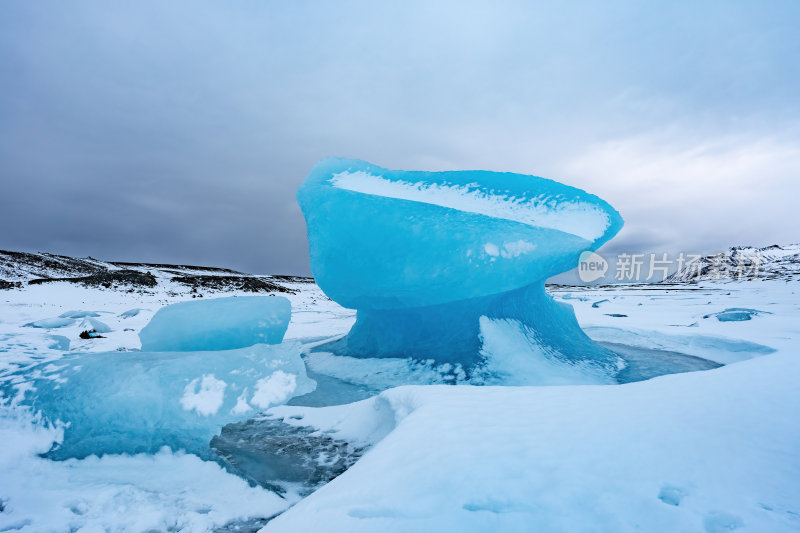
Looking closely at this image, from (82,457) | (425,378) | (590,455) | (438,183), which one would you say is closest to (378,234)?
(438,183)

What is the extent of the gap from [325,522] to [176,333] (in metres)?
4.00

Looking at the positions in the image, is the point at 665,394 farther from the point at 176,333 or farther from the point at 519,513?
the point at 176,333

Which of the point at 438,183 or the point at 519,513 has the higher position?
the point at 438,183

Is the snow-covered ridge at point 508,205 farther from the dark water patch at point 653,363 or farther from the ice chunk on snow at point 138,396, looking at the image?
the ice chunk on snow at point 138,396

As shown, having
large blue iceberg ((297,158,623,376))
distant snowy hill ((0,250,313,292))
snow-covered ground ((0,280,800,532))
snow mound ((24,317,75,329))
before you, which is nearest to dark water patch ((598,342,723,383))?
large blue iceberg ((297,158,623,376))

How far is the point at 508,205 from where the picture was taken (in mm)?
4316

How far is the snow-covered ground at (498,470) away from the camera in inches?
35.5

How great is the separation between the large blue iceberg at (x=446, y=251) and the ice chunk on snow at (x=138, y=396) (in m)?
1.79

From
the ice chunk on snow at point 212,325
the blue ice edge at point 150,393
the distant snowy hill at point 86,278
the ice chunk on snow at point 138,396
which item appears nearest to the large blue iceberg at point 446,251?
the ice chunk on snow at point 212,325

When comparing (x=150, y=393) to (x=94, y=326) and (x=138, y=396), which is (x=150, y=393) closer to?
(x=138, y=396)

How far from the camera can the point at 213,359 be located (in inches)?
114

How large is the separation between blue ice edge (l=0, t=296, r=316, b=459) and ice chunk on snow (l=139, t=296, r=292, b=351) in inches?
48.3

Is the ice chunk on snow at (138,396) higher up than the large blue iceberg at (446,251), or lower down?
lower down

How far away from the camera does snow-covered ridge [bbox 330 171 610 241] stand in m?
4.20
